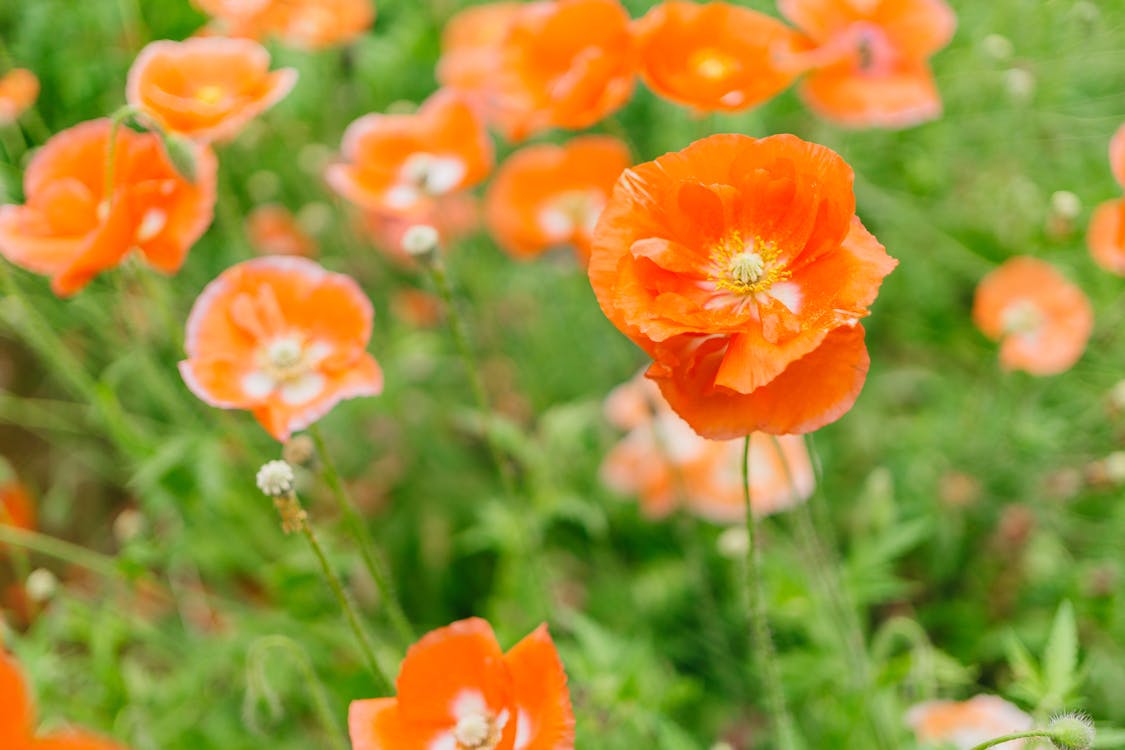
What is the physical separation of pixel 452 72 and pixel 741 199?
1.78m

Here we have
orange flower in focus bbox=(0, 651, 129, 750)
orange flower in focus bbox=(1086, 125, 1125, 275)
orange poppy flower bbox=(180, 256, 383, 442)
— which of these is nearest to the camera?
orange flower in focus bbox=(0, 651, 129, 750)

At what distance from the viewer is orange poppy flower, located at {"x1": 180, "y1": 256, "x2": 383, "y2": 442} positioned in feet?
5.87

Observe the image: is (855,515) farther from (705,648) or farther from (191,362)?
(191,362)

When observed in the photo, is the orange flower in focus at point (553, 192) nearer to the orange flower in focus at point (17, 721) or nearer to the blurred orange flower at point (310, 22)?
the blurred orange flower at point (310, 22)

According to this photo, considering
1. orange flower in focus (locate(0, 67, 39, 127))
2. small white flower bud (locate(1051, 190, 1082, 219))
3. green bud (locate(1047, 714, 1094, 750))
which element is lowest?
small white flower bud (locate(1051, 190, 1082, 219))

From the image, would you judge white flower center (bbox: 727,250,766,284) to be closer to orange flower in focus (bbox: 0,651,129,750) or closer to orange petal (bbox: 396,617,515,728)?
orange petal (bbox: 396,617,515,728)

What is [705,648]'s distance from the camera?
9.49 feet

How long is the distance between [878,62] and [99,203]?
185cm

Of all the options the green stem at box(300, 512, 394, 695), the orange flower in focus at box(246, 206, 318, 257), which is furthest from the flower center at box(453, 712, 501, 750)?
the orange flower in focus at box(246, 206, 318, 257)

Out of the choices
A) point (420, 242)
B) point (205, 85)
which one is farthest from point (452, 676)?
point (205, 85)

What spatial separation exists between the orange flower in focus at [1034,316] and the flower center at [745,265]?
5.31 feet

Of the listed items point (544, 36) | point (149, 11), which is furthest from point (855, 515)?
point (149, 11)

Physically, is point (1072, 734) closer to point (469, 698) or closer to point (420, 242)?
point (469, 698)

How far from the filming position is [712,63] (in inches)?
79.2
